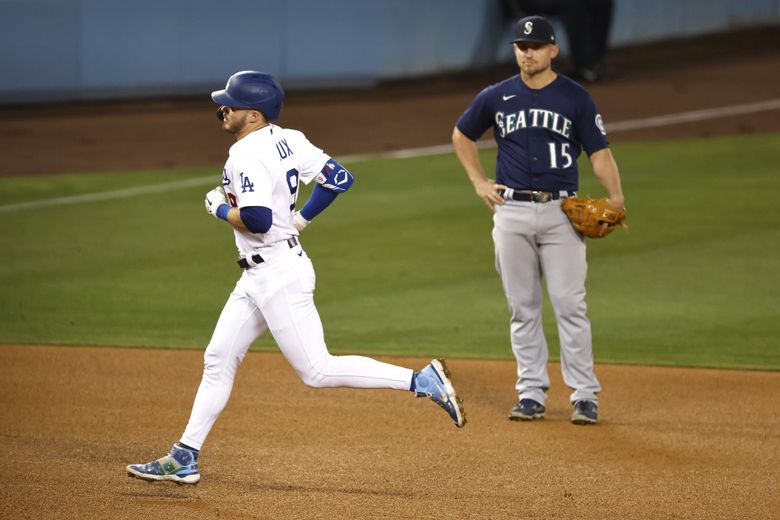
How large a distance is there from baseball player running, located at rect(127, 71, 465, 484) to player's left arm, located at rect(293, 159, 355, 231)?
0.05 m

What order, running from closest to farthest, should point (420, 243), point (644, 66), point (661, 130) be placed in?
1. point (420, 243)
2. point (661, 130)
3. point (644, 66)

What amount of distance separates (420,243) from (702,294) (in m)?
2.92

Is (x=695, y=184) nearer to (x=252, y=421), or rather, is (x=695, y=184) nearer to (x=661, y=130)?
(x=661, y=130)

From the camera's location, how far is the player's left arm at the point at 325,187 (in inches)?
231

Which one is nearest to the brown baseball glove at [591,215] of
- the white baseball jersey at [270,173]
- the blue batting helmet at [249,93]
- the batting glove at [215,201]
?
the white baseball jersey at [270,173]

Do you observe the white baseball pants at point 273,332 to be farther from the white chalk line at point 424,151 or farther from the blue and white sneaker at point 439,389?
the white chalk line at point 424,151

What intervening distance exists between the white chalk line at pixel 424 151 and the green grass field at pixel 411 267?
0.55 feet

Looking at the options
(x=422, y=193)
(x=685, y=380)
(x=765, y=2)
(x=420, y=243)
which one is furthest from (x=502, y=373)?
(x=765, y=2)

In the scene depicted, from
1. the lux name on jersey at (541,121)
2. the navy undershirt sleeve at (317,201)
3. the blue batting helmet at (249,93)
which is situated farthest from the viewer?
the lux name on jersey at (541,121)

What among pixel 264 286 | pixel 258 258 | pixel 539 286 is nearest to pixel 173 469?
pixel 264 286

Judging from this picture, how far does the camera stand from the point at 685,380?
7914mm

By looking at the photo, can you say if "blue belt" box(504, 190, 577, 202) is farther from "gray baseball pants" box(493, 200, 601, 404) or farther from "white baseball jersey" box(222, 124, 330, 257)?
"white baseball jersey" box(222, 124, 330, 257)

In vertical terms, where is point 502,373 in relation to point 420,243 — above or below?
above

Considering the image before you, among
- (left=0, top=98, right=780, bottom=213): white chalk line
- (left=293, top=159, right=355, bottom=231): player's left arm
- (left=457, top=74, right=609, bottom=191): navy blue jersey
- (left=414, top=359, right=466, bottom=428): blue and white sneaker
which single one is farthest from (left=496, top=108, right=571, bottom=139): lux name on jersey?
(left=0, top=98, right=780, bottom=213): white chalk line
